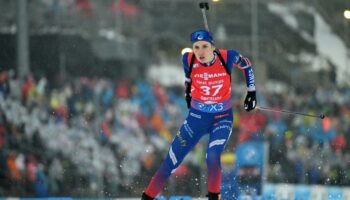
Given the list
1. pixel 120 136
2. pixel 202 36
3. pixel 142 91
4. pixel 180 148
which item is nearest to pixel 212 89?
pixel 202 36

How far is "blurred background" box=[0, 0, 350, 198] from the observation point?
20.1 meters

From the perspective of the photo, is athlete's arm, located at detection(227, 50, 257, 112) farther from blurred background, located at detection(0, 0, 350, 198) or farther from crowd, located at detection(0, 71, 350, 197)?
crowd, located at detection(0, 71, 350, 197)

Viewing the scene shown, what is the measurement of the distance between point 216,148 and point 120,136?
977cm

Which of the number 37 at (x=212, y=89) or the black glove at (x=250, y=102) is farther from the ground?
the number 37 at (x=212, y=89)

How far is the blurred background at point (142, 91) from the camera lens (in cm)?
2011

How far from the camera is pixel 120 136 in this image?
836 inches

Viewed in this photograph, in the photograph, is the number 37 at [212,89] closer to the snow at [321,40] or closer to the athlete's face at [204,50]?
the athlete's face at [204,50]

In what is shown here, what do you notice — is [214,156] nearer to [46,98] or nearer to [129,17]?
[46,98]

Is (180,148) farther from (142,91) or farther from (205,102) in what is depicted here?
(142,91)

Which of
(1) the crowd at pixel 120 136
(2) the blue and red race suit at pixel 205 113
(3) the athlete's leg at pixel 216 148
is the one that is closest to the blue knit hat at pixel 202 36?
(2) the blue and red race suit at pixel 205 113

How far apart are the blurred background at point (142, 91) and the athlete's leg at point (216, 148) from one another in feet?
19.8

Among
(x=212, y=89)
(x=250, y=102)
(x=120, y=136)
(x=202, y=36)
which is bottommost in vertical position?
(x=120, y=136)

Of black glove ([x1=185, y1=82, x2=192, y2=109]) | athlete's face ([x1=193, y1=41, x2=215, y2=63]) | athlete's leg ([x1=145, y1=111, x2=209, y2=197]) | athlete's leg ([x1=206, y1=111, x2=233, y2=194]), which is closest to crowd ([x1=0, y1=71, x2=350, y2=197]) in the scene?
black glove ([x1=185, y1=82, x2=192, y2=109])

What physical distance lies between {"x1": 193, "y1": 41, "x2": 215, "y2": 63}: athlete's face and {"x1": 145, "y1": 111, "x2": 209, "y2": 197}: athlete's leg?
2.39 ft
